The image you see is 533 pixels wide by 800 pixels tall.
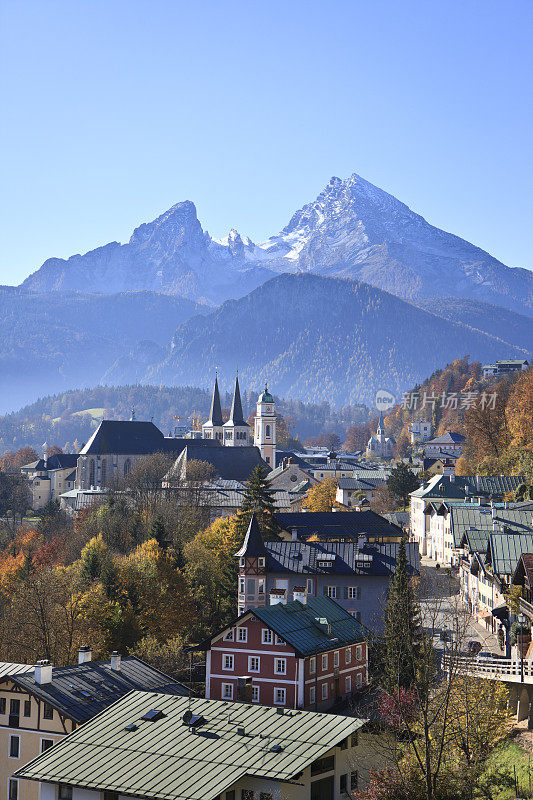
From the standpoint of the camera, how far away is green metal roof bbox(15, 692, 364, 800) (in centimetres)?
3503

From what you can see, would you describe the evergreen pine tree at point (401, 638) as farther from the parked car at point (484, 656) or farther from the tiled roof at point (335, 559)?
the tiled roof at point (335, 559)

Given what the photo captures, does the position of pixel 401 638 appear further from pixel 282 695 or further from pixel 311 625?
pixel 282 695

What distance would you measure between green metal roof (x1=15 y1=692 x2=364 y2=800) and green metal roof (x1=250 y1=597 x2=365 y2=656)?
1269cm

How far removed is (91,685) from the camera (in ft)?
154

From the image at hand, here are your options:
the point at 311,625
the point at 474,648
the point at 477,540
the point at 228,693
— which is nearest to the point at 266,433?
the point at 477,540

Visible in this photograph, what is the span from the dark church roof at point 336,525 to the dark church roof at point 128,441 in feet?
283

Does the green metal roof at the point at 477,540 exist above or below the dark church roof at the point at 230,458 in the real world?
below

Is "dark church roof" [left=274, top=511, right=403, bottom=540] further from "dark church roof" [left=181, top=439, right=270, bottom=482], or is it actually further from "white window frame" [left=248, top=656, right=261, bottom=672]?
"dark church roof" [left=181, top=439, right=270, bottom=482]

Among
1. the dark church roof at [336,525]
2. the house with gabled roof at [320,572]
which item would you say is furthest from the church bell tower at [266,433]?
the house with gabled roof at [320,572]

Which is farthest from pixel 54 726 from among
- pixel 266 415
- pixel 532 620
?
pixel 266 415

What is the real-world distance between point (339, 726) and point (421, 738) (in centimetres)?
312

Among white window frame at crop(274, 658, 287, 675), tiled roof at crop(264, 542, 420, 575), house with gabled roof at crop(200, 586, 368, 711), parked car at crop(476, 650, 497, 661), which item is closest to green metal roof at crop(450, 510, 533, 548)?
tiled roof at crop(264, 542, 420, 575)

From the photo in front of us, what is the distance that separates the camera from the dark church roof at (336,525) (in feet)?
291

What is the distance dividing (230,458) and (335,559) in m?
87.9
